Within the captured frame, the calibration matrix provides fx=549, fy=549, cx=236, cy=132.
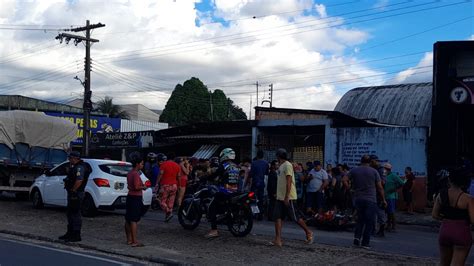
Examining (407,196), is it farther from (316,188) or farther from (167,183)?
(167,183)

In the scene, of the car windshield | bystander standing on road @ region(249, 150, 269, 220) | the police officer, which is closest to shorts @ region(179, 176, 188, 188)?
the car windshield

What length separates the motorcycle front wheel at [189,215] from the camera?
450 inches

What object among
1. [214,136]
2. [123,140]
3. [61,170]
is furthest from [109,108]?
[61,170]

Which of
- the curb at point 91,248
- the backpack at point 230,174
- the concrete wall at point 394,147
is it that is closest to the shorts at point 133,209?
the curb at point 91,248

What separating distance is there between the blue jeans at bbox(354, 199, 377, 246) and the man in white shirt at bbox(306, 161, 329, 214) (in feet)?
15.0

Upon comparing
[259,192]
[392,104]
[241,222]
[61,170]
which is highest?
[392,104]

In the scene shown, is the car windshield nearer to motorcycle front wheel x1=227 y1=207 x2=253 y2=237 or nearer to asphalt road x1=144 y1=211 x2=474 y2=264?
asphalt road x1=144 y1=211 x2=474 y2=264

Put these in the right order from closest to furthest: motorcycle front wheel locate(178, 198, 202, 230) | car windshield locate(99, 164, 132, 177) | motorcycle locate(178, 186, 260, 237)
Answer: motorcycle locate(178, 186, 260, 237) → motorcycle front wheel locate(178, 198, 202, 230) → car windshield locate(99, 164, 132, 177)

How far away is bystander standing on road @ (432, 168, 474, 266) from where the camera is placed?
5.53 metres

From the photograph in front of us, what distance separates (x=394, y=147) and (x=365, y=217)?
9569 millimetres

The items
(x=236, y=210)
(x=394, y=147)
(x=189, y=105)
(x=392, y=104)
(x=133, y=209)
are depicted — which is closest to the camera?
(x=133, y=209)

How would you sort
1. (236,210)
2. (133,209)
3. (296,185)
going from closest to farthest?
(133,209) → (236,210) → (296,185)

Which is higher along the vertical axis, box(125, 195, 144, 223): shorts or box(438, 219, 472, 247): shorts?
box(438, 219, 472, 247): shorts

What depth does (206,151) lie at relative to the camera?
83.0ft
